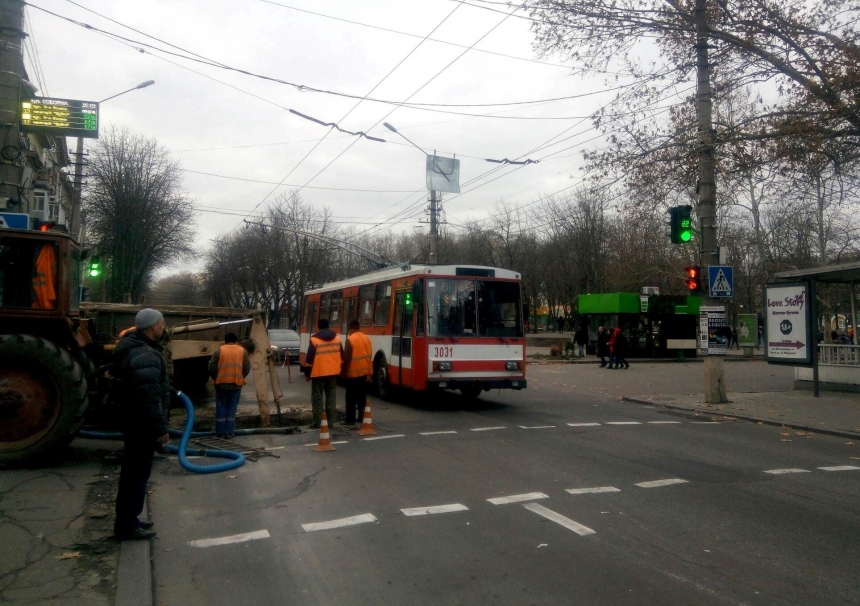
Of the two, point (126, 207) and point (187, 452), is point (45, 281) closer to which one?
point (187, 452)

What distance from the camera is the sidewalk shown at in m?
12.8

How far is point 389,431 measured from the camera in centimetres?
1162

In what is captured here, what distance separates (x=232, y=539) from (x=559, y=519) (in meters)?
2.89

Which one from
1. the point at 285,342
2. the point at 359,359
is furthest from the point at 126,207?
the point at 359,359

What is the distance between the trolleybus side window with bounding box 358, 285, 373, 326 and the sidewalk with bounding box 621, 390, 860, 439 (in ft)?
21.4

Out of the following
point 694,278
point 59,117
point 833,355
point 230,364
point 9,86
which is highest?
point 59,117

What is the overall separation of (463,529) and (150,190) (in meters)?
38.7

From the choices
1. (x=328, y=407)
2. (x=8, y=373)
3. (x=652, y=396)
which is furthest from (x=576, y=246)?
(x=8, y=373)

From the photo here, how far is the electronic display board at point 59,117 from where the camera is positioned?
14398mm

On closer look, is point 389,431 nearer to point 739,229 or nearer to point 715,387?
point 715,387

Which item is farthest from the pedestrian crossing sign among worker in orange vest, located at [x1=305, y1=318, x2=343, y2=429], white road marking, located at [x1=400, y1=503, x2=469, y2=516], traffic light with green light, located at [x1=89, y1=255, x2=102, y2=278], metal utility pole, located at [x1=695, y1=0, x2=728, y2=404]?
traffic light with green light, located at [x1=89, y1=255, x2=102, y2=278]

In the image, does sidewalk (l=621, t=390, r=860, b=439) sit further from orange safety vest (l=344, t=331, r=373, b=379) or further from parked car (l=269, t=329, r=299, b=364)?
parked car (l=269, t=329, r=299, b=364)

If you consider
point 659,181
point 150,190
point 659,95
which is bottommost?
point 659,181

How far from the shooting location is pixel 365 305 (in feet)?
Result: 58.7
